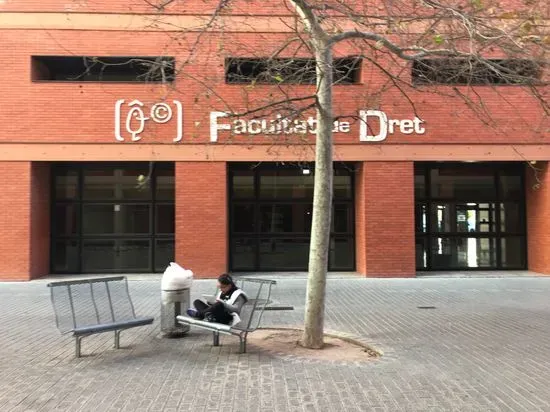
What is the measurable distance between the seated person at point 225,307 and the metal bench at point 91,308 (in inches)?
27.7

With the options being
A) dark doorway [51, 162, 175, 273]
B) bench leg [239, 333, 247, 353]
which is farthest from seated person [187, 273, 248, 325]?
dark doorway [51, 162, 175, 273]

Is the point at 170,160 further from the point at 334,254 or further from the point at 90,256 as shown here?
the point at 334,254

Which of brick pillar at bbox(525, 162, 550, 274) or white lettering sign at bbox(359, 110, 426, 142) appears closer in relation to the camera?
white lettering sign at bbox(359, 110, 426, 142)

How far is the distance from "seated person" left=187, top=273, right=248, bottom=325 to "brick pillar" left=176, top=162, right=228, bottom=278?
23.0 ft

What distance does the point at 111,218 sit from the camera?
1586cm

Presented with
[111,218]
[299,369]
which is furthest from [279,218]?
[299,369]

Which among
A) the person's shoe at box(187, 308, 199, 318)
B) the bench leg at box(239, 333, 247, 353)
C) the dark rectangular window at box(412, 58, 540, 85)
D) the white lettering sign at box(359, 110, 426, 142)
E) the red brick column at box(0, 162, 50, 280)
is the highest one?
the white lettering sign at box(359, 110, 426, 142)

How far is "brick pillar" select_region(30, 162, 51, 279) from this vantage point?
1439cm

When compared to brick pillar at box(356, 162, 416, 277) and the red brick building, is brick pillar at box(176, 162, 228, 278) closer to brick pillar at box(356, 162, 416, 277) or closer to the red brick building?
the red brick building

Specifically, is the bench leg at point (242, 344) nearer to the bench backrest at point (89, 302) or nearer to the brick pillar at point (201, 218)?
the bench backrest at point (89, 302)

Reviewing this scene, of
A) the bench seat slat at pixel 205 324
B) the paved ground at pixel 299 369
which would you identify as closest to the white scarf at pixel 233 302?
the bench seat slat at pixel 205 324

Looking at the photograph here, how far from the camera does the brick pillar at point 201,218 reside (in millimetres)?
14406

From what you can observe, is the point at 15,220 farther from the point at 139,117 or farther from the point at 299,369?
the point at 299,369

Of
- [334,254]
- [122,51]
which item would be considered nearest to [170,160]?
[122,51]
